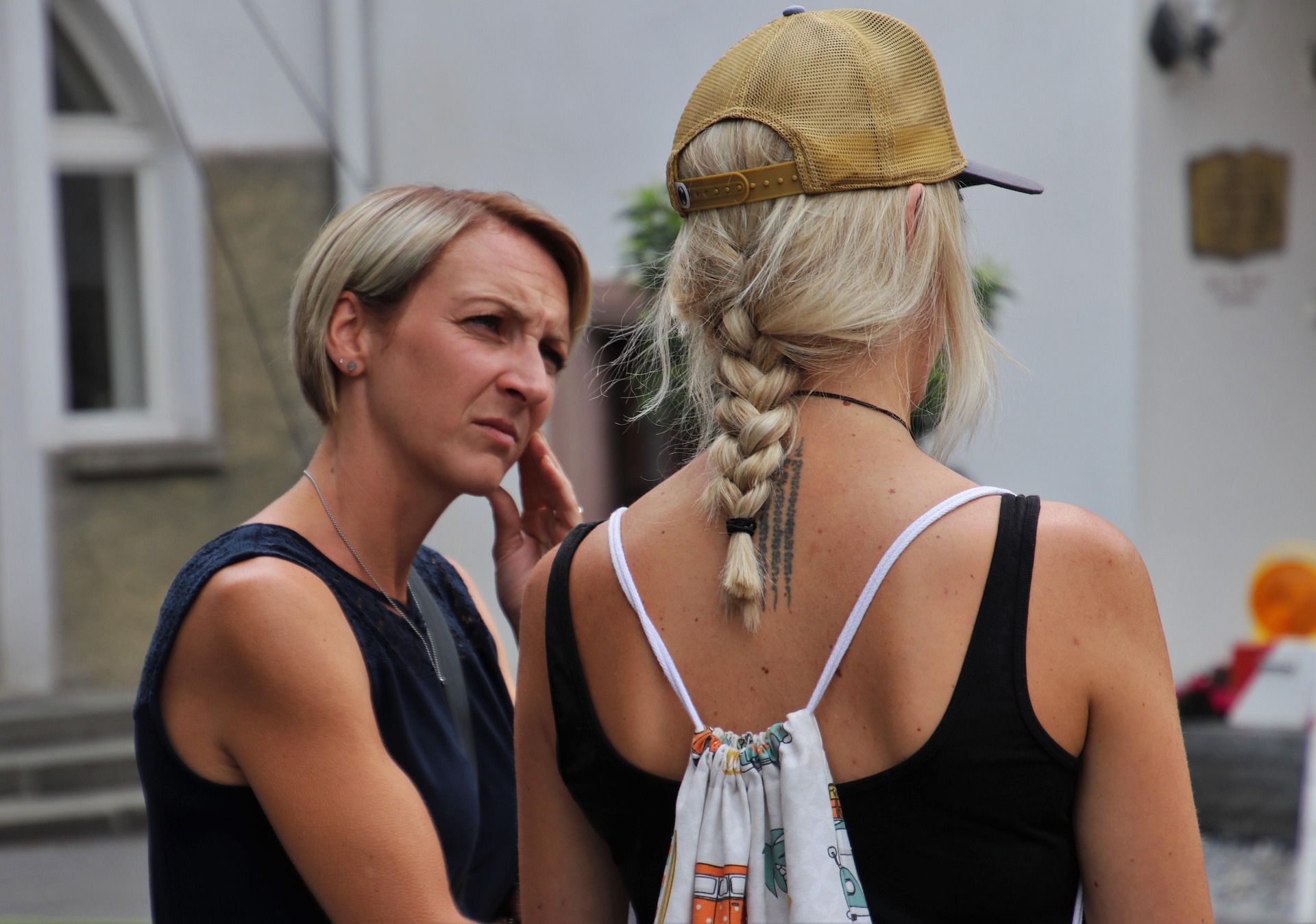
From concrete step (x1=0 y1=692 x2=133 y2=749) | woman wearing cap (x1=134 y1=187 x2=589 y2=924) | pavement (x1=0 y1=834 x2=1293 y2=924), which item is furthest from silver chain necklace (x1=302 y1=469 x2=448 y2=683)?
concrete step (x1=0 y1=692 x2=133 y2=749)

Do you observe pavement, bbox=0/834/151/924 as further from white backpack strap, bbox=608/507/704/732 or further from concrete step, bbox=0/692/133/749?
white backpack strap, bbox=608/507/704/732

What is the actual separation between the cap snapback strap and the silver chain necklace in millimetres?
823

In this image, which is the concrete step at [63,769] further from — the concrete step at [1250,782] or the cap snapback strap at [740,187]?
the cap snapback strap at [740,187]

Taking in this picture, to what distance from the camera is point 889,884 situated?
1.17 m

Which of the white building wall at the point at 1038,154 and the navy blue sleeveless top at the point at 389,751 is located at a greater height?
the white building wall at the point at 1038,154

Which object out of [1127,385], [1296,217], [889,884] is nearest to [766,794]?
[889,884]

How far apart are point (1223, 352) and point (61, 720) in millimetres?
6182

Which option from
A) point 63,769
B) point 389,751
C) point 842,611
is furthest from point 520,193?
point 842,611

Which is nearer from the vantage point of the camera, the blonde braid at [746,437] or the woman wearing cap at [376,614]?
the blonde braid at [746,437]

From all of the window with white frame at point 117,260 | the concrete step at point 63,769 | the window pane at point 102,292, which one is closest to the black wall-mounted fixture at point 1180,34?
the window with white frame at point 117,260

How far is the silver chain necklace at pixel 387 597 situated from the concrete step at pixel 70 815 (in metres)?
5.13

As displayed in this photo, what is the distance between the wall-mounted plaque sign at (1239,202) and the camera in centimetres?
626

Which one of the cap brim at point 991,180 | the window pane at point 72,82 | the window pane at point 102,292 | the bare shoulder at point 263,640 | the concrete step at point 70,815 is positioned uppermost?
the window pane at point 72,82

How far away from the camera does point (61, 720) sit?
23.1ft
